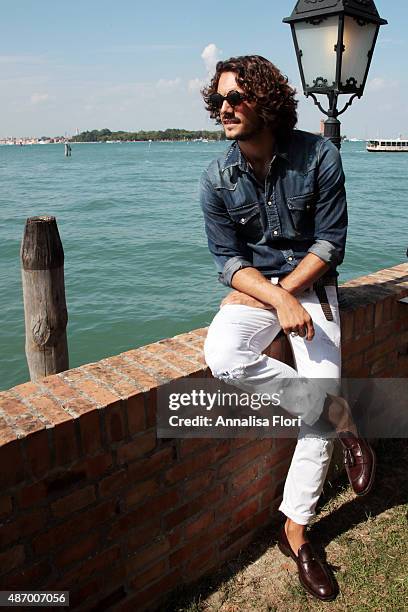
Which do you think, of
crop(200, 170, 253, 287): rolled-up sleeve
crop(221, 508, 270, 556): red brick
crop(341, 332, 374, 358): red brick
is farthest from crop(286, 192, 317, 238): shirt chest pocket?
crop(221, 508, 270, 556): red brick

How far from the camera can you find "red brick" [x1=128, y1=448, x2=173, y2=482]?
1984 millimetres

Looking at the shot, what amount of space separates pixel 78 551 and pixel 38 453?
1.45ft

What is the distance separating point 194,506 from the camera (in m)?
2.25

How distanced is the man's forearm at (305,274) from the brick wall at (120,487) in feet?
1.00

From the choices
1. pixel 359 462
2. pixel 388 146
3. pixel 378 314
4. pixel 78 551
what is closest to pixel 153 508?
pixel 78 551

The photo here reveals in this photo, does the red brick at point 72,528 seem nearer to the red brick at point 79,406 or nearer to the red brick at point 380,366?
the red brick at point 79,406

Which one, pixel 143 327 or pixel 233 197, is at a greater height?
pixel 233 197

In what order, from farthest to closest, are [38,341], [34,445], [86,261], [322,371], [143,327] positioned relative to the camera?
[86,261] < [143,327] < [38,341] < [322,371] < [34,445]

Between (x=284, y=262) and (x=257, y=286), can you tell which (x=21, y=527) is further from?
(x=284, y=262)

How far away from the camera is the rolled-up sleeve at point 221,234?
247 cm

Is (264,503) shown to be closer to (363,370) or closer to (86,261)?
(363,370)

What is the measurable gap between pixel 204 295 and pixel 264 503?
29.9 feet

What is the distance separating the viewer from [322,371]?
227 centimetres

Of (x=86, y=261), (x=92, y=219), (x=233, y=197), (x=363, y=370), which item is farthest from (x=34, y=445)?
(x=92, y=219)
